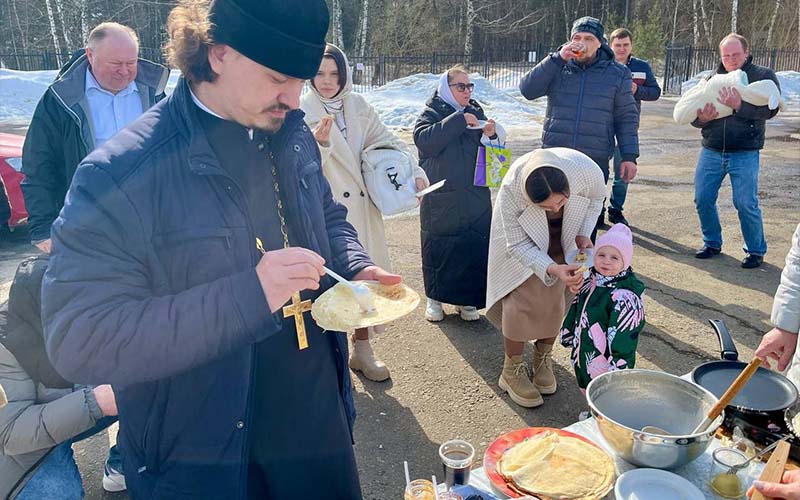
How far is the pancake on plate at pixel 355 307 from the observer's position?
171 centimetres

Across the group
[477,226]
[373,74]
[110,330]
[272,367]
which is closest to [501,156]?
[477,226]

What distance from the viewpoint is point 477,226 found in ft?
14.9

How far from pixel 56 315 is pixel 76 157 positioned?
2.64m

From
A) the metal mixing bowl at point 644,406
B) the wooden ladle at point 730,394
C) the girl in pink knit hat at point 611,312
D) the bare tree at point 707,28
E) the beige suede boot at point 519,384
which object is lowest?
the beige suede boot at point 519,384

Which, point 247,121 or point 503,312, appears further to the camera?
point 503,312

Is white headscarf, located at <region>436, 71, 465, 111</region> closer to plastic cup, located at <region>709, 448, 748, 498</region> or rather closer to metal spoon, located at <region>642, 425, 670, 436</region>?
metal spoon, located at <region>642, 425, 670, 436</region>

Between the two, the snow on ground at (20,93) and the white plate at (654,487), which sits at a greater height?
the snow on ground at (20,93)

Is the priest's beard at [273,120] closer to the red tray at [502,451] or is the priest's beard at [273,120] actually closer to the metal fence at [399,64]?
the red tray at [502,451]

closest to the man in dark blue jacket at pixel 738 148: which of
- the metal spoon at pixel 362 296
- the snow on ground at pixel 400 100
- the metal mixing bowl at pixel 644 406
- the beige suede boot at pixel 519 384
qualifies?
the beige suede boot at pixel 519 384

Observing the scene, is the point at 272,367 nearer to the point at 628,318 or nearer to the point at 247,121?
the point at 247,121

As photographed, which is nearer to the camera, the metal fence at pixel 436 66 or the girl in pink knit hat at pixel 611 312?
the girl in pink knit hat at pixel 611 312

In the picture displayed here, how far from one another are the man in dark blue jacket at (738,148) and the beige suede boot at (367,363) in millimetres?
3893

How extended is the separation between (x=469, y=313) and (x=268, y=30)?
142 inches

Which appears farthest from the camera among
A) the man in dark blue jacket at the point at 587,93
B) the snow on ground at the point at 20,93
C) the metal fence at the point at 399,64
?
the metal fence at the point at 399,64
